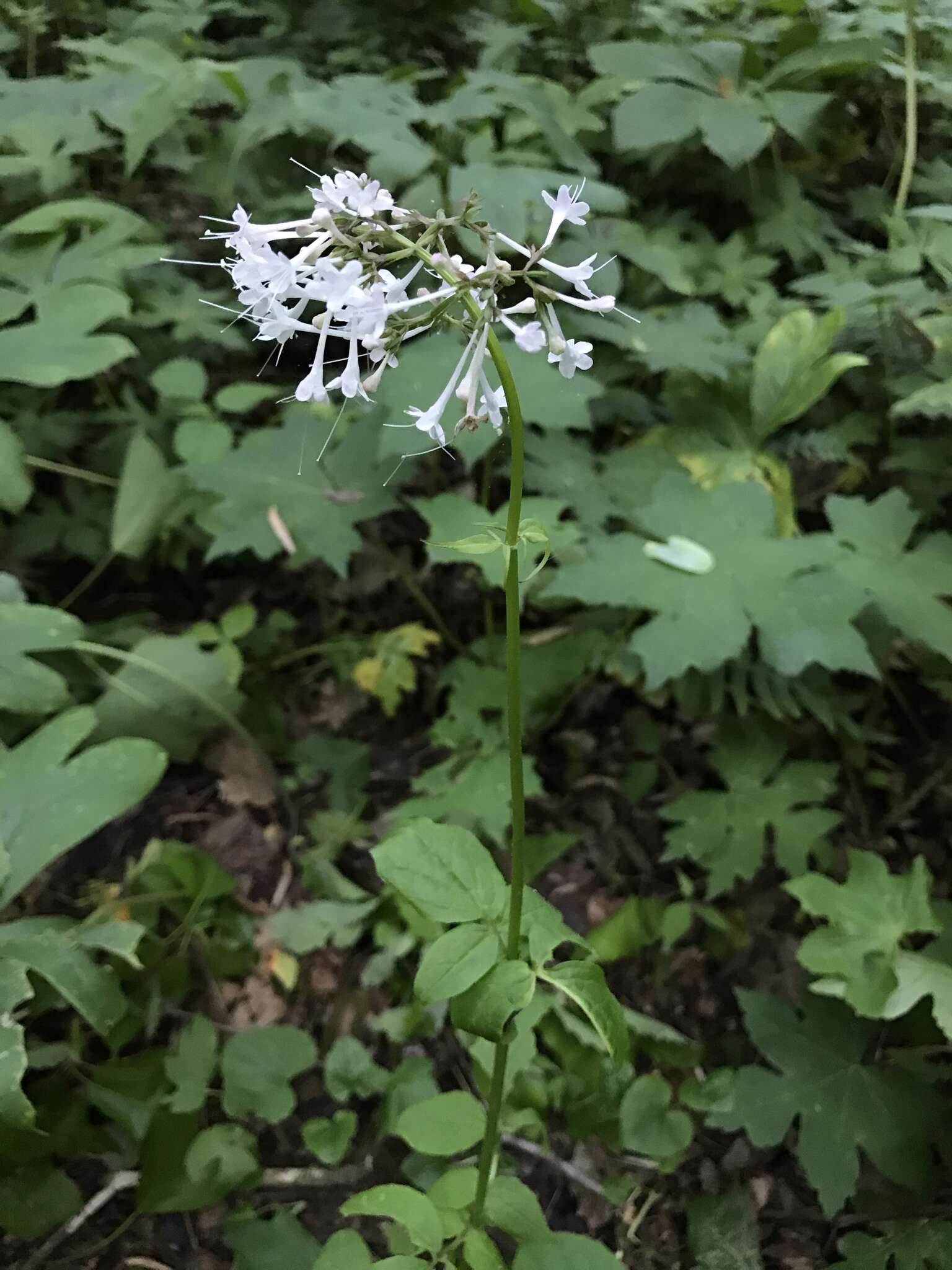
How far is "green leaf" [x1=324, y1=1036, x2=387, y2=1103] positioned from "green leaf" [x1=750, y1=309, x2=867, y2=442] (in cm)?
189

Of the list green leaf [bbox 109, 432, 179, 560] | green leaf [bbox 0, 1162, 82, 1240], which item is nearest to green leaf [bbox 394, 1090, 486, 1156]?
green leaf [bbox 0, 1162, 82, 1240]

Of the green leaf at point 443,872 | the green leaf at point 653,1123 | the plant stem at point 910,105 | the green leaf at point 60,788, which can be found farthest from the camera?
the plant stem at point 910,105

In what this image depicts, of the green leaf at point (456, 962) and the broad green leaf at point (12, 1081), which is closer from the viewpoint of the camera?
the green leaf at point (456, 962)

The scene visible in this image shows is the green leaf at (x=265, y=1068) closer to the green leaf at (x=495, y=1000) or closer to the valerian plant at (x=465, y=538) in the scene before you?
the valerian plant at (x=465, y=538)

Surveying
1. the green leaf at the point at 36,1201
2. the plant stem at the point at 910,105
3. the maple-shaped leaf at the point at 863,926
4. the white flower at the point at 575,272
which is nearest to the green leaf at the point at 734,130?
the plant stem at the point at 910,105

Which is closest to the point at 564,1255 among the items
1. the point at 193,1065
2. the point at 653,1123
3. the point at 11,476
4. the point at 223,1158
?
the point at 653,1123

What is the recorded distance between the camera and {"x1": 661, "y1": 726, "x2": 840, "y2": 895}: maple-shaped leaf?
5.77ft

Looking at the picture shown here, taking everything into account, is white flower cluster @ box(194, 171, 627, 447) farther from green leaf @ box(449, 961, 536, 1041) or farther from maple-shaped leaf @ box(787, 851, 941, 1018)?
maple-shaped leaf @ box(787, 851, 941, 1018)

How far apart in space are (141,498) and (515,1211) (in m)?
1.96

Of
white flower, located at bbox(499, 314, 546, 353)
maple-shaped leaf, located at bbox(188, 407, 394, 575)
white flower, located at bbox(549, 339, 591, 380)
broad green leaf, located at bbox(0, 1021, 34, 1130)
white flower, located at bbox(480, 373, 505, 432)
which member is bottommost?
broad green leaf, located at bbox(0, 1021, 34, 1130)

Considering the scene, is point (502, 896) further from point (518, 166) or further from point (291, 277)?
point (518, 166)

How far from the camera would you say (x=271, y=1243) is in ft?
4.60

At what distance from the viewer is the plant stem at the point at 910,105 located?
2445mm

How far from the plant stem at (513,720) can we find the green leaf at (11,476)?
1.30 metres
